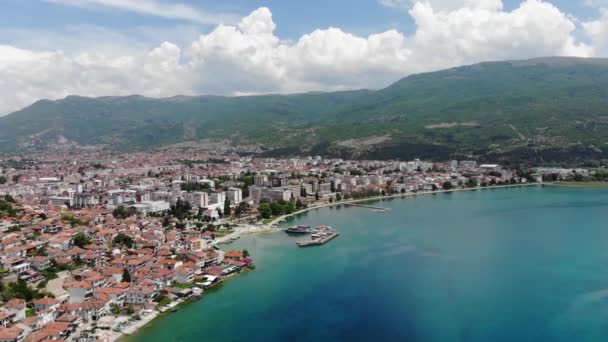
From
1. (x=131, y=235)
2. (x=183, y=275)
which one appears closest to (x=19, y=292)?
(x=183, y=275)

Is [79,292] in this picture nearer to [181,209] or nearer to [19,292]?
[19,292]

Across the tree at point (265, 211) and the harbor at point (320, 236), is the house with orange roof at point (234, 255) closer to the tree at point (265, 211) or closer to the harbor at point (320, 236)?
the harbor at point (320, 236)

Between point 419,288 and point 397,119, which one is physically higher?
point 397,119

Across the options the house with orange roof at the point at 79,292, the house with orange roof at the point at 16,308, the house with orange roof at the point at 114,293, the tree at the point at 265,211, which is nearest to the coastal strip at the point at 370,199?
the tree at the point at 265,211

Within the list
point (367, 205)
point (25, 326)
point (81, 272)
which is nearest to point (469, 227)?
point (367, 205)

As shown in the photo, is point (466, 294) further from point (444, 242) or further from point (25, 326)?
point (25, 326)
